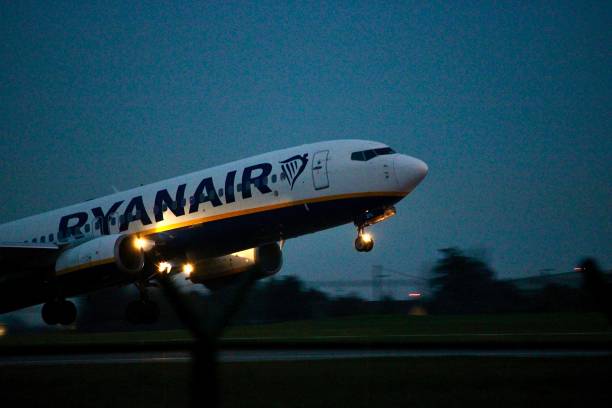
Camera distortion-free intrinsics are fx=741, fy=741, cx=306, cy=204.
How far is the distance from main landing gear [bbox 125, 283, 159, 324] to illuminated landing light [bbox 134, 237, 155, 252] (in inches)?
130

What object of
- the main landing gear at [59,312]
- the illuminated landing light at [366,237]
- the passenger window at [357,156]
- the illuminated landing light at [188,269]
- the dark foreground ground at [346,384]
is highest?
the passenger window at [357,156]

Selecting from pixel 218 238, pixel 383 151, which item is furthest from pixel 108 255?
pixel 383 151

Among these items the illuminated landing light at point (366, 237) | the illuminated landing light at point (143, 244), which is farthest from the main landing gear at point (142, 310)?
the illuminated landing light at point (366, 237)

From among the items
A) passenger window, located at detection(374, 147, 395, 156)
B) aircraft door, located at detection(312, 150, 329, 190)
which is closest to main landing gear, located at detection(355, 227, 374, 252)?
aircraft door, located at detection(312, 150, 329, 190)

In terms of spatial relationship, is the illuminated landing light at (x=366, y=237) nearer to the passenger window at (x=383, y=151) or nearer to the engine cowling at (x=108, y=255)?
the passenger window at (x=383, y=151)

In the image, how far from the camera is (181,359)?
13922mm

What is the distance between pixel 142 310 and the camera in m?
27.5

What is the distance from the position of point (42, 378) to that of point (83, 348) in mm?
6928

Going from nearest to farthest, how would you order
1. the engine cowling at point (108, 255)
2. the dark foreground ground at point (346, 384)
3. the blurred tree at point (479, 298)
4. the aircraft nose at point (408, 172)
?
the dark foreground ground at point (346, 384)
the aircraft nose at point (408, 172)
the engine cowling at point (108, 255)
the blurred tree at point (479, 298)

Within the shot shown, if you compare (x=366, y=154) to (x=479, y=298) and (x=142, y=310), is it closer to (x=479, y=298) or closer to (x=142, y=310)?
(x=142, y=310)

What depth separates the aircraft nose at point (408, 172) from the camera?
73.7 feet

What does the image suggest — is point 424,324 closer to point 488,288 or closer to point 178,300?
point 488,288

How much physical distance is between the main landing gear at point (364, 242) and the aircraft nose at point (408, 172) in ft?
6.47

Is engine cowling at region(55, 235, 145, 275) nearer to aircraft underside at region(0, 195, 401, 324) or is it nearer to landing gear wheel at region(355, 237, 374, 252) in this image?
aircraft underside at region(0, 195, 401, 324)
